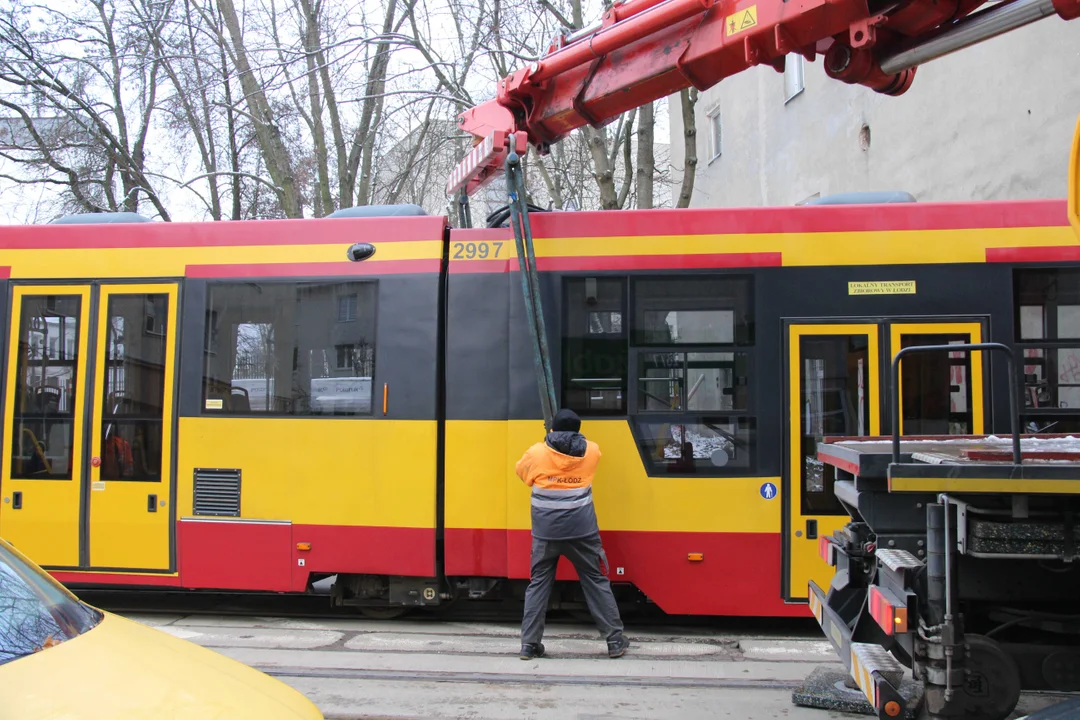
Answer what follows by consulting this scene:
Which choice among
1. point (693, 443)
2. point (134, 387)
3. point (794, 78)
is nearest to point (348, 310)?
point (134, 387)

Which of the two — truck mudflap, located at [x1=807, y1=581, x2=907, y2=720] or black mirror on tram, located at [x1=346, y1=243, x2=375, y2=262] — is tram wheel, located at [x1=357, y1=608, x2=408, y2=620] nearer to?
black mirror on tram, located at [x1=346, y1=243, x2=375, y2=262]

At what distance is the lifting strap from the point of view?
5988mm

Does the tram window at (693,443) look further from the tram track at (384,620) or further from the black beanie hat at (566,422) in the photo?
the tram track at (384,620)

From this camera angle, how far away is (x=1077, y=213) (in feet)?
13.1

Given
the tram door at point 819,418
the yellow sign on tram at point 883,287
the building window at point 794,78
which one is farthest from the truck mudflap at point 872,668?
the building window at point 794,78

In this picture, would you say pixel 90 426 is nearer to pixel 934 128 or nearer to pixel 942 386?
pixel 942 386

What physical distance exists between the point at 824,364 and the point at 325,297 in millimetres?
3789

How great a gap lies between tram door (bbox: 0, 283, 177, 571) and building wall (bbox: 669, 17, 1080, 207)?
869cm

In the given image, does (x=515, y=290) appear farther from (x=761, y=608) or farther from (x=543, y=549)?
(x=761, y=608)

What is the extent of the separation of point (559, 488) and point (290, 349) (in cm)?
249

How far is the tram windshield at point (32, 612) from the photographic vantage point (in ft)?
9.31

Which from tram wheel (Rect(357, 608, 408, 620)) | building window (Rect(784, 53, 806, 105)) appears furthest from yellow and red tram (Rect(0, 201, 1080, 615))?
building window (Rect(784, 53, 806, 105))

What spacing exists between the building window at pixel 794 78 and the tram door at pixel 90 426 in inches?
494

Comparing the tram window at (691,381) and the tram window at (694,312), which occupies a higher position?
the tram window at (694,312)
